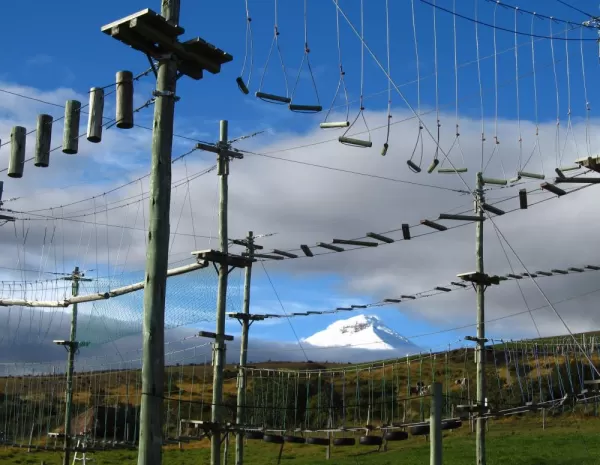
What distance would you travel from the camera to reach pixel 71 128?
45.1 ft

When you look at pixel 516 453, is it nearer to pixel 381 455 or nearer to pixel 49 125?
pixel 381 455

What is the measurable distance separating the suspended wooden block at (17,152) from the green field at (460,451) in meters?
26.8

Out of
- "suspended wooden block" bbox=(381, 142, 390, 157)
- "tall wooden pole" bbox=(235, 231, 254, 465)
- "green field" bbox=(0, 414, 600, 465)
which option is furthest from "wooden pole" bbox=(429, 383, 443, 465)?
"green field" bbox=(0, 414, 600, 465)

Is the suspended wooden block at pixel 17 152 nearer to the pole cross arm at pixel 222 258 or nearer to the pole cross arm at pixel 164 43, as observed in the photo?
the pole cross arm at pixel 164 43

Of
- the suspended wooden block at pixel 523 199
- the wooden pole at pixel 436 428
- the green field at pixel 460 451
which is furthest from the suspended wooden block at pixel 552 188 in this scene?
the green field at pixel 460 451

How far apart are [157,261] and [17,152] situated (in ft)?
17.1

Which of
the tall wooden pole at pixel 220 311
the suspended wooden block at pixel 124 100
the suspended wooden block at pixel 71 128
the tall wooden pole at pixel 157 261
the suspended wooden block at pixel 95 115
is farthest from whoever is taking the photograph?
the tall wooden pole at pixel 220 311

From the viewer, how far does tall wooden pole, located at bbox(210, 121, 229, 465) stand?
26.4m

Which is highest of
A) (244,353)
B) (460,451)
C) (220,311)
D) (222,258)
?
(222,258)

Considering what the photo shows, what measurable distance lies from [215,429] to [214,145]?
30.1 feet

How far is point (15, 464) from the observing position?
4772cm

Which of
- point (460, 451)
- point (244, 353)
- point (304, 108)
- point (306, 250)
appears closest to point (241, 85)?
point (304, 108)

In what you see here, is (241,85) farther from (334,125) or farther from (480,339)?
(480,339)

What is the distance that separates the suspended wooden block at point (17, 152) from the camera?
15.4 m
